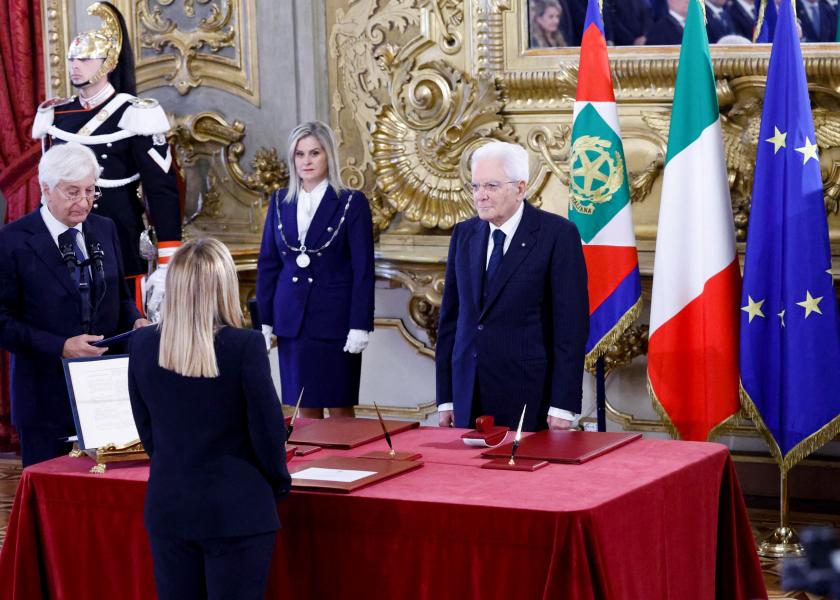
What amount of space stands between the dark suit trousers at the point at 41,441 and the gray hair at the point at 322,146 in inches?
62.2

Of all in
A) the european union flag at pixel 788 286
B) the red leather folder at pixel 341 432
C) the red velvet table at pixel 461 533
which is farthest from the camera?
the european union flag at pixel 788 286

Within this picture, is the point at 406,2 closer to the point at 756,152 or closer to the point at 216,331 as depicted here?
the point at 756,152

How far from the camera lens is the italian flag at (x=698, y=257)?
5152mm

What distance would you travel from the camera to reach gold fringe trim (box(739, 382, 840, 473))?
4.98 metres

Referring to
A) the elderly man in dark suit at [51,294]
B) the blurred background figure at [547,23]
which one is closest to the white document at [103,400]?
the elderly man in dark suit at [51,294]

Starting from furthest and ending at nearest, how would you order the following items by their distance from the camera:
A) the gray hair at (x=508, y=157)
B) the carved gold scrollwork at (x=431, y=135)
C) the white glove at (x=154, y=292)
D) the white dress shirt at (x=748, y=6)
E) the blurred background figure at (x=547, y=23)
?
the carved gold scrollwork at (x=431, y=135)
the blurred background figure at (x=547, y=23)
the white glove at (x=154, y=292)
the white dress shirt at (x=748, y=6)
the gray hair at (x=508, y=157)

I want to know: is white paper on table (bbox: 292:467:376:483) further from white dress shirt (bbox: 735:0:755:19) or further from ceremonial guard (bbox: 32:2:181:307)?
white dress shirt (bbox: 735:0:755:19)

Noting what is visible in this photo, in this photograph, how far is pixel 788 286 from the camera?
497 cm

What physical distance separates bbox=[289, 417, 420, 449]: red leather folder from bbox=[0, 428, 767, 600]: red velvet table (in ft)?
0.19

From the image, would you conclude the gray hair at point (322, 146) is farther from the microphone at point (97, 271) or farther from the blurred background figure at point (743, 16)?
the blurred background figure at point (743, 16)

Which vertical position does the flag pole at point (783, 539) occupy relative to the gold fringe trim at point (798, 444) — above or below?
below

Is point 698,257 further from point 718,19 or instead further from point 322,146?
point 322,146

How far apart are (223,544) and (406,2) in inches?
153

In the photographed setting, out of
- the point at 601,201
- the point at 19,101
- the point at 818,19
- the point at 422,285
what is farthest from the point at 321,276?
the point at 19,101
